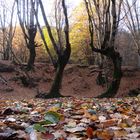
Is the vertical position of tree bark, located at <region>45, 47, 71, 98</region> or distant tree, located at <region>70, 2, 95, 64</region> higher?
distant tree, located at <region>70, 2, 95, 64</region>

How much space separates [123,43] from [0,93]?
1401 inches

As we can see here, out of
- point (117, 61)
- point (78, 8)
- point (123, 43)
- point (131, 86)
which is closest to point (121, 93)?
point (131, 86)

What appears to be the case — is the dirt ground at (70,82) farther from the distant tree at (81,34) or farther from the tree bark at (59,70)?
the distant tree at (81,34)

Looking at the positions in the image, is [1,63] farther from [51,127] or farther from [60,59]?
[51,127]

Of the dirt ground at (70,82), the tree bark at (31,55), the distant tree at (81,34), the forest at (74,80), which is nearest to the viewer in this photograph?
the forest at (74,80)

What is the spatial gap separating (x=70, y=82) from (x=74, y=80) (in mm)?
577

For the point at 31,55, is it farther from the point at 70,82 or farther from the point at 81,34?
the point at 81,34

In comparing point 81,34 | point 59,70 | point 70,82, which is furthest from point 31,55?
point 81,34

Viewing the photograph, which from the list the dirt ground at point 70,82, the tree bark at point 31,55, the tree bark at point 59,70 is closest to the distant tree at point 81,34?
the dirt ground at point 70,82

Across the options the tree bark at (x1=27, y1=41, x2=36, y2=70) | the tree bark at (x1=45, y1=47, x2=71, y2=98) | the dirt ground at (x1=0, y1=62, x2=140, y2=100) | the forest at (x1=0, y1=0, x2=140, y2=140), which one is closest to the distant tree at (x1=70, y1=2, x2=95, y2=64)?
the forest at (x1=0, y1=0, x2=140, y2=140)

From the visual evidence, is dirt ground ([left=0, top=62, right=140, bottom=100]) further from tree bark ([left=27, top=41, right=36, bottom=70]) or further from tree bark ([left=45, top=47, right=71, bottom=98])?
tree bark ([left=45, top=47, right=71, bottom=98])

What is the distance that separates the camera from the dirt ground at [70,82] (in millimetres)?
27062

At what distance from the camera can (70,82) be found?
30.6 meters

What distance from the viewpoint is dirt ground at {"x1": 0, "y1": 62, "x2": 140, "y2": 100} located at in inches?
1065
